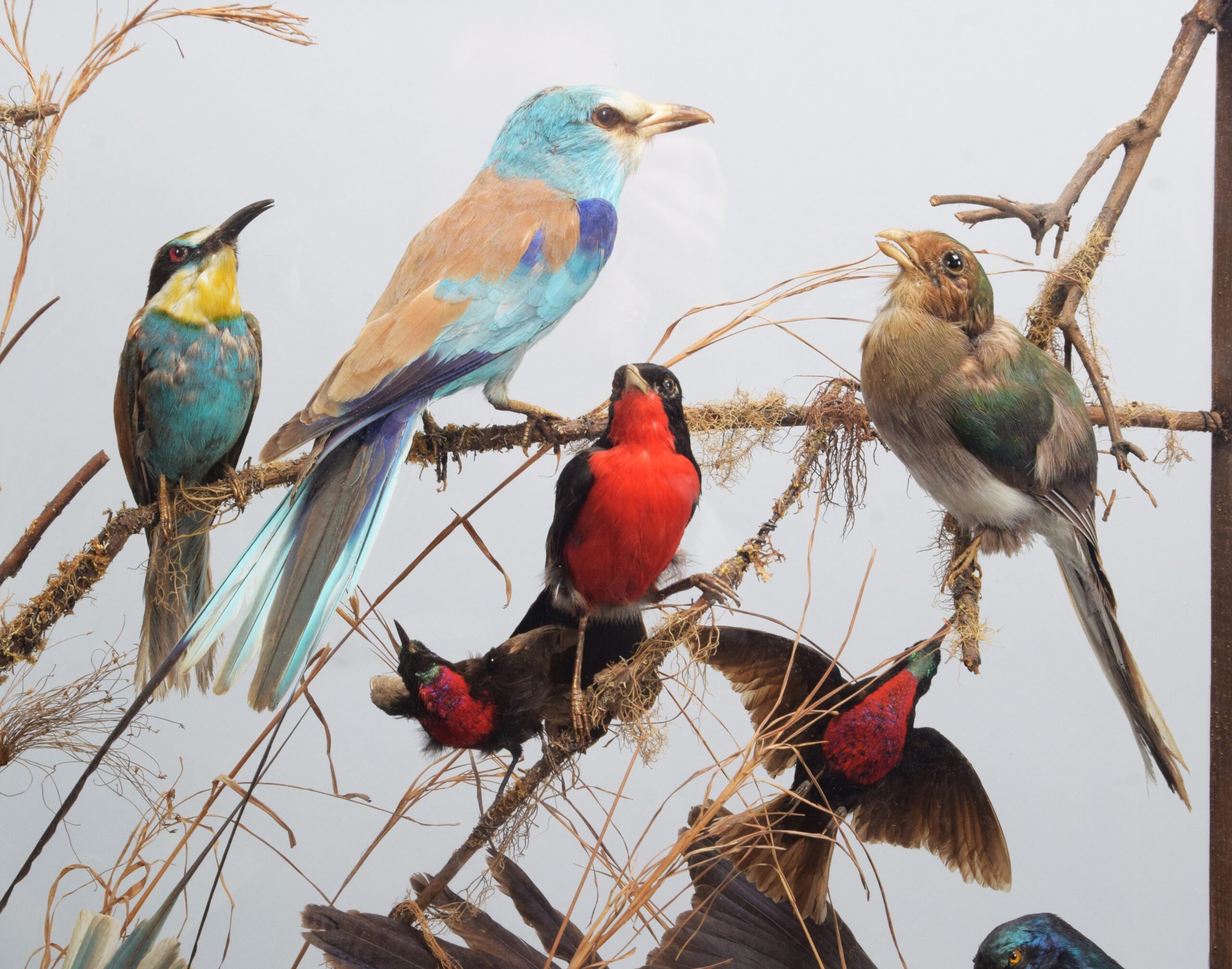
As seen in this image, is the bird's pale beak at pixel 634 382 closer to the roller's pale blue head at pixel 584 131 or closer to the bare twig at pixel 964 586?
the roller's pale blue head at pixel 584 131

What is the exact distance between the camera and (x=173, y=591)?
3.49 ft

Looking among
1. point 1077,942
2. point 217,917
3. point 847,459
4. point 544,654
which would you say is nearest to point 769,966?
point 1077,942

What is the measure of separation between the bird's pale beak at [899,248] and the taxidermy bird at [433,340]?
0.23m

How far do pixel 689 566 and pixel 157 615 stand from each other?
1.94 ft

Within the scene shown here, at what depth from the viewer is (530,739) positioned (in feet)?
3.13

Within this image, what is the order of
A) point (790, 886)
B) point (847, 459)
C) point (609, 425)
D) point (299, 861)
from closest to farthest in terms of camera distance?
point (609, 425) < point (790, 886) < point (847, 459) < point (299, 861)

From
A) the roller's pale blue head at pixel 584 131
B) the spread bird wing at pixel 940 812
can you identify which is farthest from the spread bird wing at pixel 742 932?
the roller's pale blue head at pixel 584 131

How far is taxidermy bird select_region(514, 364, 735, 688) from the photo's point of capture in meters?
0.86

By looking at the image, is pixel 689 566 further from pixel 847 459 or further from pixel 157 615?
pixel 157 615

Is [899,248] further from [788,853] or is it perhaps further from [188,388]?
[188,388]

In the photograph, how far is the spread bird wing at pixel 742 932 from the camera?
98 centimetres

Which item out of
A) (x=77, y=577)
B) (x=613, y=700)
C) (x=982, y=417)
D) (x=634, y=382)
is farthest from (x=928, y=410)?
(x=77, y=577)

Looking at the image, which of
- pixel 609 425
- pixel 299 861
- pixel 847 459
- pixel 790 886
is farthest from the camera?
pixel 299 861

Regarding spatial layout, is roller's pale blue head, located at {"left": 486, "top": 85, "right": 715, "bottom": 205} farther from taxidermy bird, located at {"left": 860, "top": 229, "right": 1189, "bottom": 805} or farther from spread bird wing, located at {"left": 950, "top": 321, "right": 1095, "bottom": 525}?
spread bird wing, located at {"left": 950, "top": 321, "right": 1095, "bottom": 525}
